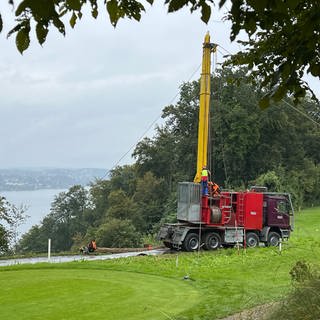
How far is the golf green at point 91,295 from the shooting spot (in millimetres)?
8180

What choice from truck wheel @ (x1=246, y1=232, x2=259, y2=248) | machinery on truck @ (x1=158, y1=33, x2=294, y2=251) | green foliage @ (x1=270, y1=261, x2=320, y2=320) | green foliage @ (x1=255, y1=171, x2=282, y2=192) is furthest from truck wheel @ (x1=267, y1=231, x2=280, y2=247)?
green foliage @ (x1=255, y1=171, x2=282, y2=192)

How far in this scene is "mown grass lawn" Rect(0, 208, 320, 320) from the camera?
833cm

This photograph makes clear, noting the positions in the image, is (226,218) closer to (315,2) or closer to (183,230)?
(183,230)

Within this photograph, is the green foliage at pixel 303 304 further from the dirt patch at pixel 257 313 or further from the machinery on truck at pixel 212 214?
the machinery on truck at pixel 212 214

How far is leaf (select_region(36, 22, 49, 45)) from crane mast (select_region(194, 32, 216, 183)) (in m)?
17.7

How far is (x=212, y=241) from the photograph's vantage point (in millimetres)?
20219

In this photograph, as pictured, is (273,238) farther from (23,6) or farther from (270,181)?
(23,6)

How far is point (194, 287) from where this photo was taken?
1065cm

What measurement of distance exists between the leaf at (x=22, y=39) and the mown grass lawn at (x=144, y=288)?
16.6 ft

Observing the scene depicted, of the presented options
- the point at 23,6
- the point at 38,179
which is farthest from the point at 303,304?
the point at 38,179

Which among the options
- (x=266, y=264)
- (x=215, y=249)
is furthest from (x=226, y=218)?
(x=266, y=264)

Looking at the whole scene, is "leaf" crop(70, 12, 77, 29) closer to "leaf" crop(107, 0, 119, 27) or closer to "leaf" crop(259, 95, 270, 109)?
"leaf" crop(107, 0, 119, 27)

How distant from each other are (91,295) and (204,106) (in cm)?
1183

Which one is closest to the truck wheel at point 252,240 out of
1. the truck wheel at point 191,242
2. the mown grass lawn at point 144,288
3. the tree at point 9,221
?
the truck wheel at point 191,242
